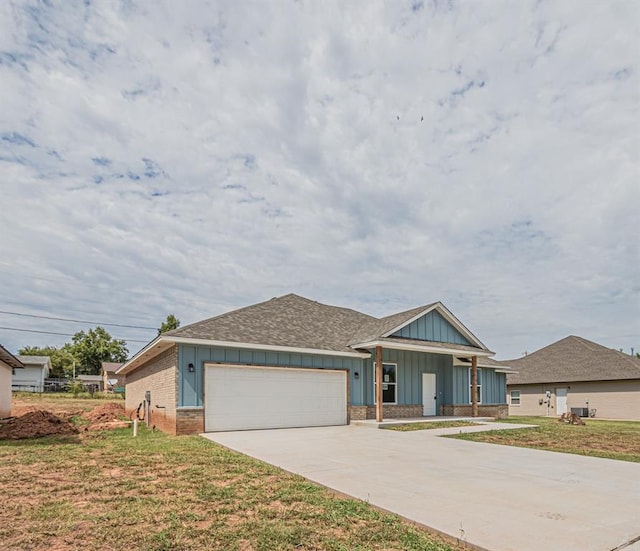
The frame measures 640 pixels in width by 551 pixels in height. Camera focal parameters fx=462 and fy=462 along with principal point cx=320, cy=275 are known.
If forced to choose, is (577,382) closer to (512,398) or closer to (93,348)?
(512,398)

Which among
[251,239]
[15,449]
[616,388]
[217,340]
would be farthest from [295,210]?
[616,388]

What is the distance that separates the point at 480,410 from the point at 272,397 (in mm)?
12304

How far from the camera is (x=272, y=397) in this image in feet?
52.1

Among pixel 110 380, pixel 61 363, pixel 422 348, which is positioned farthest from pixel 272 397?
pixel 61 363

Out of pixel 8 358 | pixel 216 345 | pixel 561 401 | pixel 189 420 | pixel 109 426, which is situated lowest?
pixel 561 401

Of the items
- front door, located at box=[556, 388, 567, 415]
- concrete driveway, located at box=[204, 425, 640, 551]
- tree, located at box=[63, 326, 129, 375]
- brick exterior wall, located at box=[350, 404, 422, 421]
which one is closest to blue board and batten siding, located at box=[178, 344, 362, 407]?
brick exterior wall, located at box=[350, 404, 422, 421]

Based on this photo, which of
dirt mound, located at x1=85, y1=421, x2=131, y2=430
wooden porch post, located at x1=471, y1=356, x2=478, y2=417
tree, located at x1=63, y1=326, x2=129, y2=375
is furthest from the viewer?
tree, located at x1=63, y1=326, x2=129, y2=375

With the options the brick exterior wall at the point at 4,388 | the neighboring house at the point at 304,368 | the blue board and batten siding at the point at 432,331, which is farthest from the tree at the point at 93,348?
the blue board and batten siding at the point at 432,331

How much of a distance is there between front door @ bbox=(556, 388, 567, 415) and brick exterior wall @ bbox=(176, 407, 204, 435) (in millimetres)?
25887

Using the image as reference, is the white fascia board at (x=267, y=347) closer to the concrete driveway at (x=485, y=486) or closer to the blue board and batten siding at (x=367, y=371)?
the blue board and batten siding at (x=367, y=371)

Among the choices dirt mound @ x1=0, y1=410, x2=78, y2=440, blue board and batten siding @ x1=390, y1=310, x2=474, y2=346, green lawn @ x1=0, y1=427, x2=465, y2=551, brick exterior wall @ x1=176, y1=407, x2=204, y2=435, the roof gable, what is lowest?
dirt mound @ x1=0, y1=410, x2=78, y2=440

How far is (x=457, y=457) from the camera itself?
33.0 feet

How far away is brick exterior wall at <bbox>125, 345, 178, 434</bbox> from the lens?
14320 millimetres

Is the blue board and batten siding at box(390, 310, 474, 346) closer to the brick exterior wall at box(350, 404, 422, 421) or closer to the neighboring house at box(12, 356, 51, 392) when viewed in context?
the brick exterior wall at box(350, 404, 422, 421)
